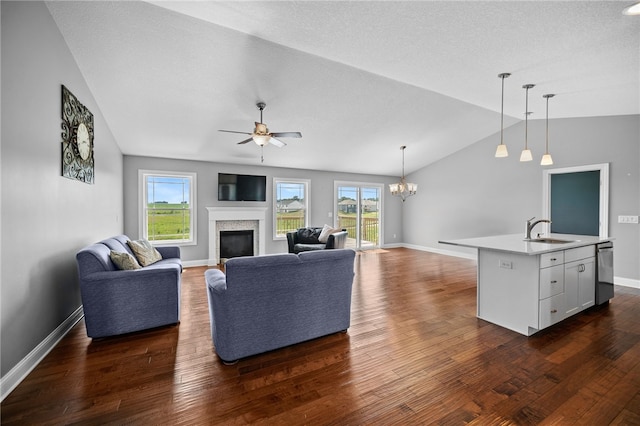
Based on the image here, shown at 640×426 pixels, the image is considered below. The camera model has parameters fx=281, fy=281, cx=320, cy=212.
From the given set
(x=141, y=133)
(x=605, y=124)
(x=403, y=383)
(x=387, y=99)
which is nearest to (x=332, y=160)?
(x=387, y=99)

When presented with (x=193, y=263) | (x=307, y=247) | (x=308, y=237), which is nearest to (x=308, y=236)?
(x=308, y=237)

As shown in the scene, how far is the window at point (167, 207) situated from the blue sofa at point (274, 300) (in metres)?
4.04

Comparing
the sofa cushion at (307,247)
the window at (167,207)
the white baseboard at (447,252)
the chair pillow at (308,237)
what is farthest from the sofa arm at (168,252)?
the white baseboard at (447,252)

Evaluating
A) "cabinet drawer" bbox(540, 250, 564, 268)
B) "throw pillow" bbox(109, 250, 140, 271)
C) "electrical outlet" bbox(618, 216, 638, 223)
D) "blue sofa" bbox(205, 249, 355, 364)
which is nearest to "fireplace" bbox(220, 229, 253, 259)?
"throw pillow" bbox(109, 250, 140, 271)

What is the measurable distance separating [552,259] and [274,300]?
2906mm

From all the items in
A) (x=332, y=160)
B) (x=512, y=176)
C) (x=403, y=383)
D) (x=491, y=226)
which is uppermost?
(x=332, y=160)

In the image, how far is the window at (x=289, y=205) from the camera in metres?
7.17

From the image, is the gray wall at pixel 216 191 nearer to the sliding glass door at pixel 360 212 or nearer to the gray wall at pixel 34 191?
the sliding glass door at pixel 360 212

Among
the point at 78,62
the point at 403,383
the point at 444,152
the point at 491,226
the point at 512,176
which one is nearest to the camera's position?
the point at 403,383

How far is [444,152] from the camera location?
295 inches

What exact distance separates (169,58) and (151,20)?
52 centimetres

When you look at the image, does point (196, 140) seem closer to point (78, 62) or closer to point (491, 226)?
point (78, 62)

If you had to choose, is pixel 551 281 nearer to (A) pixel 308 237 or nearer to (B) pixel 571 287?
(B) pixel 571 287

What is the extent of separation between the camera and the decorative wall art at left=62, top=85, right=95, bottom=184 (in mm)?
2924
